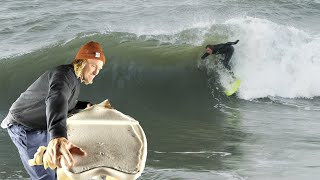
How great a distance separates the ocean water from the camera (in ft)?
20.6

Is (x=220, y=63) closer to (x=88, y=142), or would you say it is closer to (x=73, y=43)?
(x=73, y=43)

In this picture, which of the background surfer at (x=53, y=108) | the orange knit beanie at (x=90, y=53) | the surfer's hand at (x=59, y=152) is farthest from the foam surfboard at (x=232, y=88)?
the surfer's hand at (x=59, y=152)

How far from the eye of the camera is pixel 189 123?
8703 mm

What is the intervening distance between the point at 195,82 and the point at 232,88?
84cm

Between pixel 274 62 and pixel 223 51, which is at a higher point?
pixel 223 51

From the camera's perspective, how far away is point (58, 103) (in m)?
2.69

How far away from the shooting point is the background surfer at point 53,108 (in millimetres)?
2564

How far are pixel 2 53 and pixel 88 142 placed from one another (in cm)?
1317

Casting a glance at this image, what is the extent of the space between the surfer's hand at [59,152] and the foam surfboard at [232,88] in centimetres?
915

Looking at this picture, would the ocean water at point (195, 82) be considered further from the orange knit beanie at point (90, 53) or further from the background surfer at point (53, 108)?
the orange knit beanie at point (90, 53)

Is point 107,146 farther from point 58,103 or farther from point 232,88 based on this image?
point 232,88

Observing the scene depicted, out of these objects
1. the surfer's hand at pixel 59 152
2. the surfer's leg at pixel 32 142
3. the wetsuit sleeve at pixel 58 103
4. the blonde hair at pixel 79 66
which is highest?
the blonde hair at pixel 79 66

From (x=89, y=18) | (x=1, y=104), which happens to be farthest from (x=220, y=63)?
(x=89, y=18)

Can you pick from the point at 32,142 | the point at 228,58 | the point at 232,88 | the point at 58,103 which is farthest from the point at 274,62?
the point at 58,103
